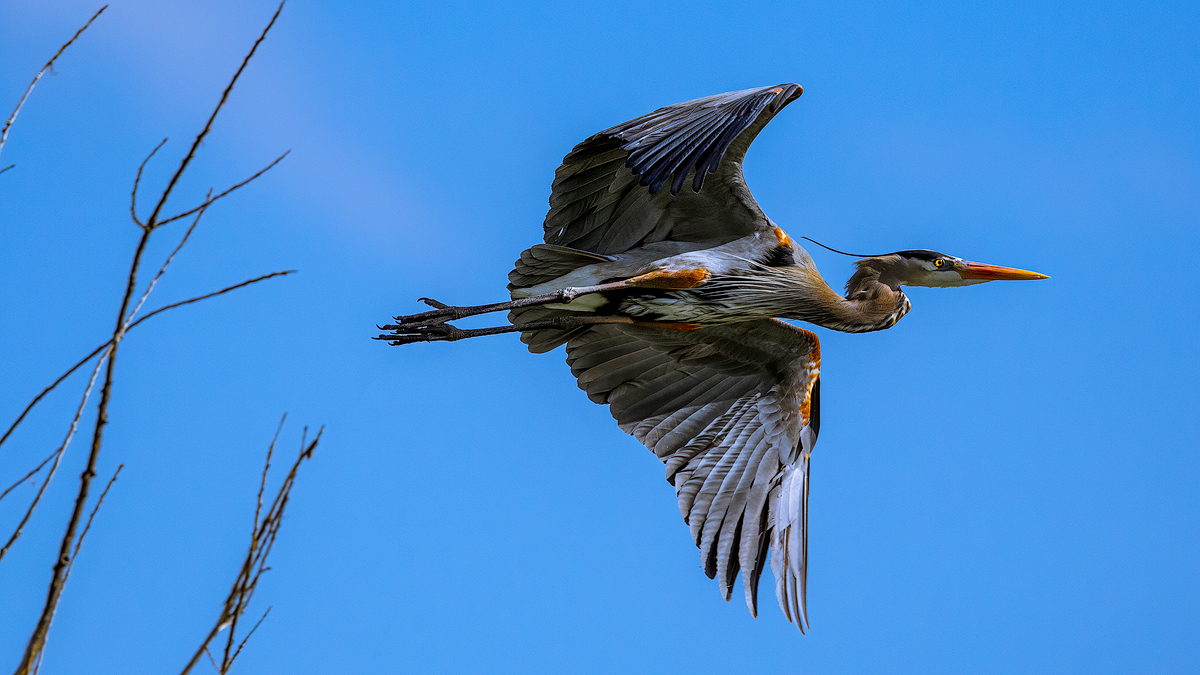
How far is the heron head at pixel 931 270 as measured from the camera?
27.5 feet

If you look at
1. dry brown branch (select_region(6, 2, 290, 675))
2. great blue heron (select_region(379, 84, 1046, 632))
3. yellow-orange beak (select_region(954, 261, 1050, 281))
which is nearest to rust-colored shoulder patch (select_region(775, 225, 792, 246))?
great blue heron (select_region(379, 84, 1046, 632))

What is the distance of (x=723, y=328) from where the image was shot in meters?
8.27

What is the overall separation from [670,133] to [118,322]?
4347mm

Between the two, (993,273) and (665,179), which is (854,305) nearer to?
(993,273)

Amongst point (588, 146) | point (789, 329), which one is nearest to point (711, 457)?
point (789, 329)

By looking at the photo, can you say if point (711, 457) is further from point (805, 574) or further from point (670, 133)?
point (670, 133)

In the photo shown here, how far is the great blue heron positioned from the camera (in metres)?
7.52

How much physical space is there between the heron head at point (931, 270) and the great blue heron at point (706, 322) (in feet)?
0.05

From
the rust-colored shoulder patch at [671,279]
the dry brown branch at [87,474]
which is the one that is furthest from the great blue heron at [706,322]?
the dry brown branch at [87,474]

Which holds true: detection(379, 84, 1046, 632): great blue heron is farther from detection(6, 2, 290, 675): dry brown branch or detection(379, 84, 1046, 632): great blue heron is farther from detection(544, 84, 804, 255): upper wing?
detection(6, 2, 290, 675): dry brown branch

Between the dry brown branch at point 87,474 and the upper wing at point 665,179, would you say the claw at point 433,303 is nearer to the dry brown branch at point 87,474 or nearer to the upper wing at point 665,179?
the upper wing at point 665,179

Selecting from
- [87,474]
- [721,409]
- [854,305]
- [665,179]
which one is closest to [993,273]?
[854,305]

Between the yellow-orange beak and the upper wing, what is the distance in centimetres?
212

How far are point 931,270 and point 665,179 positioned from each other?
11.0 feet
